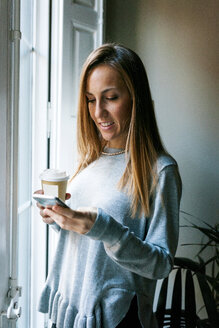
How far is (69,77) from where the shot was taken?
4.71ft

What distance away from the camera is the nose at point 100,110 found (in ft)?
3.44

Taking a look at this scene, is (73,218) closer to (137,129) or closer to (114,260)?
(114,260)

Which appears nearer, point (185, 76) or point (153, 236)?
point (153, 236)

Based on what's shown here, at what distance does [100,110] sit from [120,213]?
0.32 meters

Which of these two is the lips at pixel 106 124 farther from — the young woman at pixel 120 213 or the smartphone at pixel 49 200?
the smartphone at pixel 49 200

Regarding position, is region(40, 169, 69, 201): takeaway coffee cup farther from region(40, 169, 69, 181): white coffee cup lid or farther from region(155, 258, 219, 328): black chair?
region(155, 258, 219, 328): black chair

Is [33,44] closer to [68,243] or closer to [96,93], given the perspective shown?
[96,93]

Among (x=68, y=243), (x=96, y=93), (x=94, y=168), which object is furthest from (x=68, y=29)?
(x=68, y=243)

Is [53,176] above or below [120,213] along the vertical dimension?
above

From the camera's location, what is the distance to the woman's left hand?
2.63 feet

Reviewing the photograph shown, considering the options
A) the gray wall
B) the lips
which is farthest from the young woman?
Result: the gray wall

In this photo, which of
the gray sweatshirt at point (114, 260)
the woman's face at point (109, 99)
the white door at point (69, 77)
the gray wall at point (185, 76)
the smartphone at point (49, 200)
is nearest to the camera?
the smartphone at point (49, 200)

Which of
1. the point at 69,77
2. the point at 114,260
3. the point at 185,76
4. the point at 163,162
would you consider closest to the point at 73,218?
the point at 114,260

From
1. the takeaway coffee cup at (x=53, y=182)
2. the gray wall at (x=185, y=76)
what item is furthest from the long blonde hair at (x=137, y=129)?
the gray wall at (x=185, y=76)
